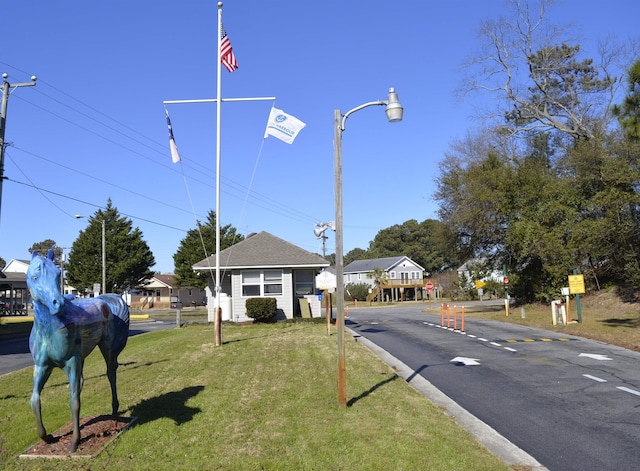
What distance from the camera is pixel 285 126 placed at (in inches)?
603

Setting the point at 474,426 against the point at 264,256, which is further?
the point at 264,256

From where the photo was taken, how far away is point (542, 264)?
32625 millimetres

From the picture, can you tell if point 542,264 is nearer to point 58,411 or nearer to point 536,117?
point 536,117

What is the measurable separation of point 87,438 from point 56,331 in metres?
1.57

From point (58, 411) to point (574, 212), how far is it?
29304mm

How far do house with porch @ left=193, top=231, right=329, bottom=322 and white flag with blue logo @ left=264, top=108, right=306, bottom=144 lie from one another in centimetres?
1155

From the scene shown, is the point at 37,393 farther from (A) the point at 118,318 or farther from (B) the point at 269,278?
(B) the point at 269,278

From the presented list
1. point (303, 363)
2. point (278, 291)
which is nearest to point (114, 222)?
point (278, 291)

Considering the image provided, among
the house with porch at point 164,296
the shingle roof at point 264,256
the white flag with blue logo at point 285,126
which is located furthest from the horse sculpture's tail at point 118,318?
the house with porch at point 164,296

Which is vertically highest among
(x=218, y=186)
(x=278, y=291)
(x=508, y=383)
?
(x=218, y=186)

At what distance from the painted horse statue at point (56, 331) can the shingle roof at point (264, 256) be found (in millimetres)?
18351

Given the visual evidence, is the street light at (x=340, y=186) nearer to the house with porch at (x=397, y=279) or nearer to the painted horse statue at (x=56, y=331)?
the painted horse statue at (x=56, y=331)

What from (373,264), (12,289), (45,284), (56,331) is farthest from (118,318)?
(373,264)

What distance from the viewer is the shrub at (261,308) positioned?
82.0 feet
